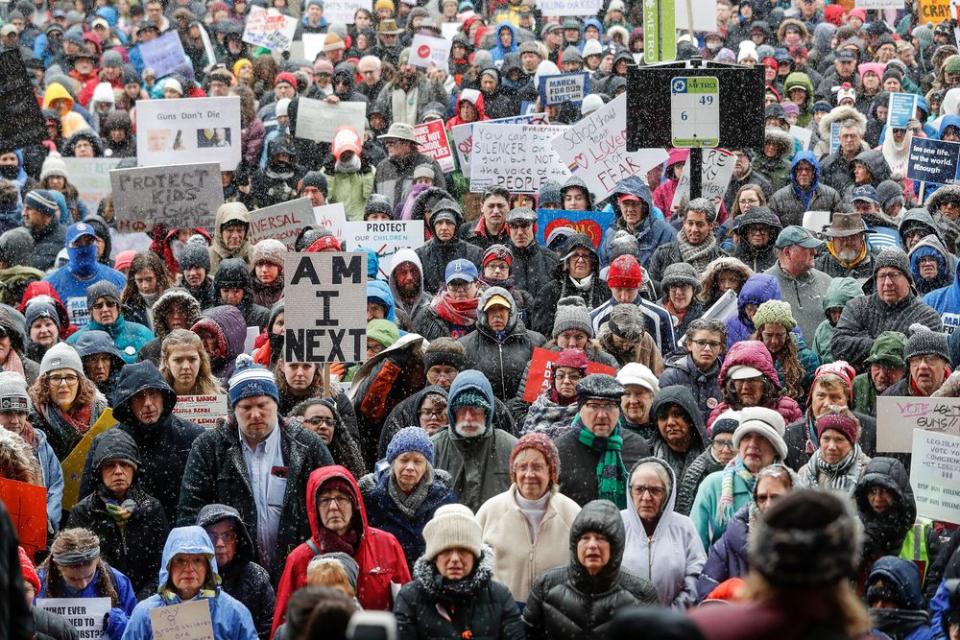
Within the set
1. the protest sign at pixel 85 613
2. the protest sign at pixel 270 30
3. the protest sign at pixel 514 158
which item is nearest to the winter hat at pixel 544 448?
the protest sign at pixel 85 613

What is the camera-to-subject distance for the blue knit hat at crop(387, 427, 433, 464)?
8000mm

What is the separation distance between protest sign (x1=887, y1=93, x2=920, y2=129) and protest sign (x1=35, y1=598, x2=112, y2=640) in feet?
37.6

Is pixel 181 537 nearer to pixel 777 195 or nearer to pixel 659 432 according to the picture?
pixel 659 432

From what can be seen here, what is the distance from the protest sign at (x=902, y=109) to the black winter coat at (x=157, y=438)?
10.2 meters

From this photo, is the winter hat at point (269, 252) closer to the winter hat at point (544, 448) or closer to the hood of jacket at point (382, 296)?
the hood of jacket at point (382, 296)

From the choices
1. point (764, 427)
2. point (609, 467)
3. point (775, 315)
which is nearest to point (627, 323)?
point (775, 315)

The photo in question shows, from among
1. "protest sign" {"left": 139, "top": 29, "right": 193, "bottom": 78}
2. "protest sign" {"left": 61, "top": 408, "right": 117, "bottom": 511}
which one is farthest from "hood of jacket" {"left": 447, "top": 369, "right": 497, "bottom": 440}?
"protest sign" {"left": 139, "top": 29, "right": 193, "bottom": 78}

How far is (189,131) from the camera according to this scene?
15289mm

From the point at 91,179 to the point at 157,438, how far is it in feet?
26.4

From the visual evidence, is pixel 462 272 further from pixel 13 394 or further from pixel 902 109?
pixel 902 109

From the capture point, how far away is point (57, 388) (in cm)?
939

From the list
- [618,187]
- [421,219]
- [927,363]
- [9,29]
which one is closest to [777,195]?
[618,187]

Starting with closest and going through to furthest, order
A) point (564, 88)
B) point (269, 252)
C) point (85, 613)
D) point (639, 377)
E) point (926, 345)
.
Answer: point (85, 613) < point (639, 377) < point (926, 345) < point (269, 252) < point (564, 88)

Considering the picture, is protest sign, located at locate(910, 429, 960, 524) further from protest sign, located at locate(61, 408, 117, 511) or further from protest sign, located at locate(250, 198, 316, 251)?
protest sign, located at locate(250, 198, 316, 251)
